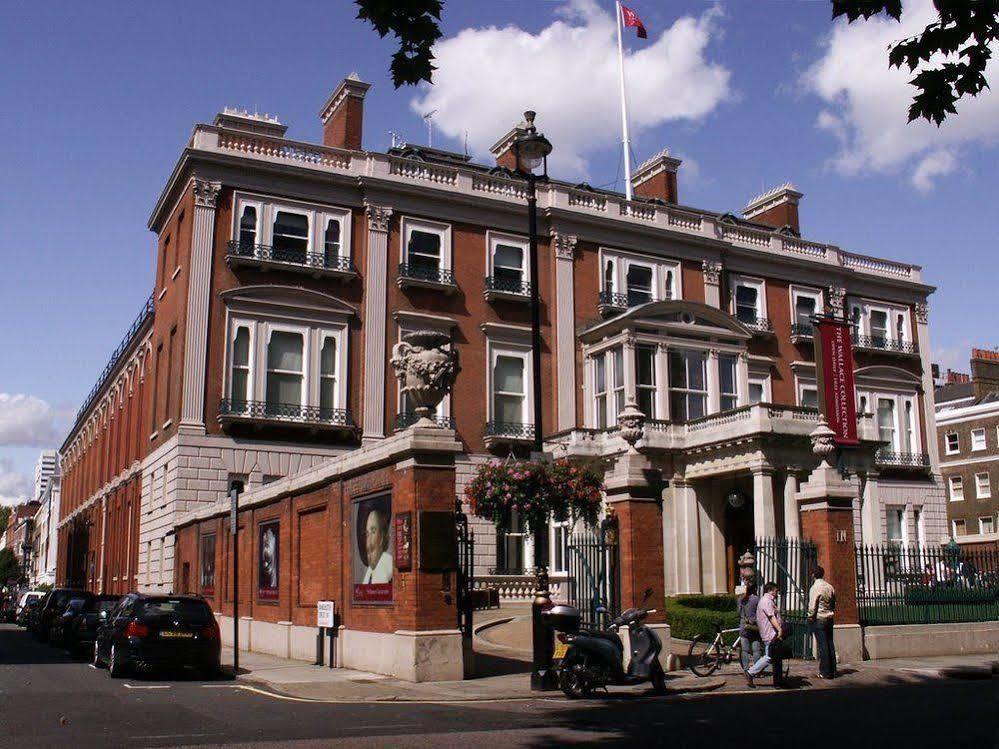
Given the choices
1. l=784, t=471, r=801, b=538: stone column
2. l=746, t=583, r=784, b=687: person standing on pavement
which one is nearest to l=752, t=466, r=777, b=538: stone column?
l=784, t=471, r=801, b=538: stone column

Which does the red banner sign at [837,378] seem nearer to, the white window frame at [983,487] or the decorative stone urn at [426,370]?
the decorative stone urn at [426,370]

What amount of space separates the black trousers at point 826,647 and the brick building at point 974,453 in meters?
46.0

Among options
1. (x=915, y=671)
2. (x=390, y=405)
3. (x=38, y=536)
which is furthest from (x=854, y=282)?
(x=38, y=536)

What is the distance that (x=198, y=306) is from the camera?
103ft

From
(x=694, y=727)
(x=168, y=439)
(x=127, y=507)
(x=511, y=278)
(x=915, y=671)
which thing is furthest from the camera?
(x=127, y=507)

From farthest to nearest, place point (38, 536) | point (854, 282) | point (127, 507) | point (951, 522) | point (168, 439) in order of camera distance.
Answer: point (38, 536) < point (951, 522) < point (854, 282) < point (127, 507) < point (168, 439)

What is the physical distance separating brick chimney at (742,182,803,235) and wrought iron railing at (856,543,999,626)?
27.7m

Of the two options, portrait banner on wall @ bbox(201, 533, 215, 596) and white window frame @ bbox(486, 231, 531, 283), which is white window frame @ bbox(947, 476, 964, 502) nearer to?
white window frame @ bbox(486, 231, 531, 283)

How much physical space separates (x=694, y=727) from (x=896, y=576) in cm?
1058

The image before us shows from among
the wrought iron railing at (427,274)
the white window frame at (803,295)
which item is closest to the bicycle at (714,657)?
the wrought iron railing at (427,274)

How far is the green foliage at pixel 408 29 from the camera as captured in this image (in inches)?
337

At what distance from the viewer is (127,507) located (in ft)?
135

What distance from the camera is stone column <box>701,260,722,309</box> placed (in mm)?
39938

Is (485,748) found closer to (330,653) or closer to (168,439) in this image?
(330,653)
